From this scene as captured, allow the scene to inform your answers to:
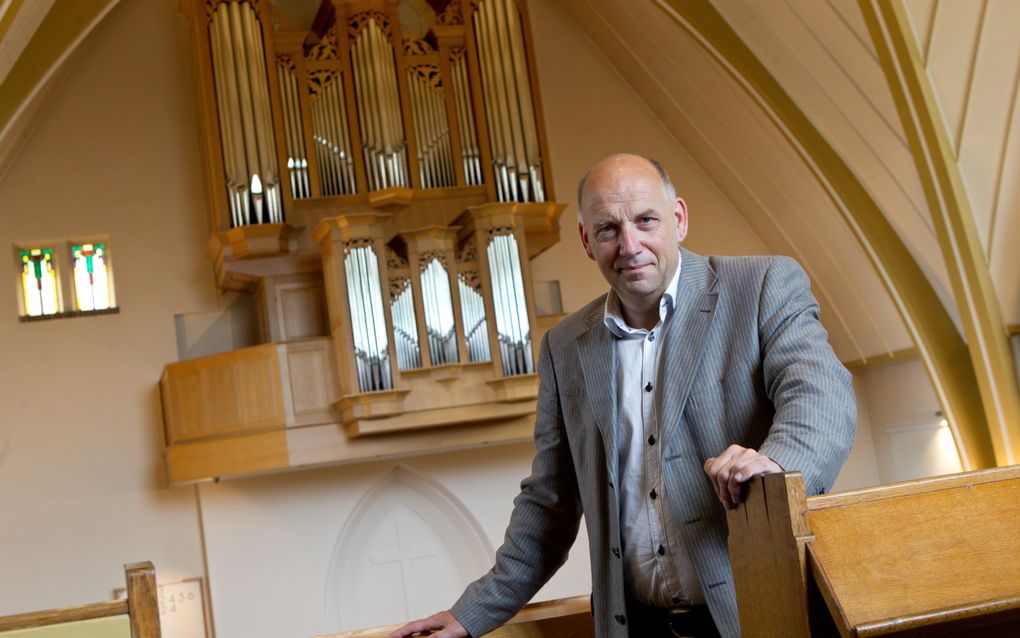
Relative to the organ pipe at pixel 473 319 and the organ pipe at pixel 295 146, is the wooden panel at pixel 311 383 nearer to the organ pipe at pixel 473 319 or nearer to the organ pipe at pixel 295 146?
the organ pipe at pixel 473 319

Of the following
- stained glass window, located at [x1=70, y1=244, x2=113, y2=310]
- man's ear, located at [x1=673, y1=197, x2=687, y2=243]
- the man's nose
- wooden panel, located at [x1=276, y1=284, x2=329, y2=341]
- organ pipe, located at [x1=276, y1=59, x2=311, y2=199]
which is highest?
organ pipe, located at [x1=276, y1=59, x2=311, y2=199]

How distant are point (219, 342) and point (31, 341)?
1529 millimetres

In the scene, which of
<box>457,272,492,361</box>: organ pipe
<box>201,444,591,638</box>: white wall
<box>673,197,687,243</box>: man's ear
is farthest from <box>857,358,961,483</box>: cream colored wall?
<box>673,197,687,243</box>: man's ear

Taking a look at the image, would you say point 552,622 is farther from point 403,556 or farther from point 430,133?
point 403,556

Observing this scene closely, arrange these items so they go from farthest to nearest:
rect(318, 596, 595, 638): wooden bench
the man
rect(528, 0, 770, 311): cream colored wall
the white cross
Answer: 1. rect(528, 0, 770, 311): cream colored wall
2. the white cross
3. rect(318, 596, 595, 638): wooden bench
4. the man

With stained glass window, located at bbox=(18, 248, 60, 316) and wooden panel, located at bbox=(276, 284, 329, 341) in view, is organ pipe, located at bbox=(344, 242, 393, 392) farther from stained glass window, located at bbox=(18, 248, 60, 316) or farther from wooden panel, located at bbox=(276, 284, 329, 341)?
stained glass window, located at bbox=(18, 248, 60, 316)

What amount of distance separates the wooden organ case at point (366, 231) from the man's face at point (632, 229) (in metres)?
6.27

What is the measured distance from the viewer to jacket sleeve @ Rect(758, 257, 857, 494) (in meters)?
2.21

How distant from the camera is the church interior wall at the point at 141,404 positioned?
31.3 ft

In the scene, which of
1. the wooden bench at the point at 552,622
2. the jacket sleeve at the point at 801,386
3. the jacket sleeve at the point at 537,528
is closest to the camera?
the jacket sleeve at the point at 801,386

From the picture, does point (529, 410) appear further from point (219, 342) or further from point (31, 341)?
point (31, 341)

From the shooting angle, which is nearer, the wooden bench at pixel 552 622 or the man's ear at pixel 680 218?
the man's ear at pixel 680 218

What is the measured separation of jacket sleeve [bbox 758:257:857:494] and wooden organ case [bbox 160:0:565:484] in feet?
21.1

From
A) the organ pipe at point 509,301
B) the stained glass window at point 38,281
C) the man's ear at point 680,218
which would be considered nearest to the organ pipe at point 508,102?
the organ pipe at point 509,301
